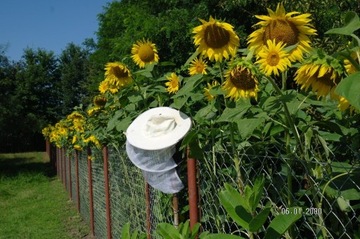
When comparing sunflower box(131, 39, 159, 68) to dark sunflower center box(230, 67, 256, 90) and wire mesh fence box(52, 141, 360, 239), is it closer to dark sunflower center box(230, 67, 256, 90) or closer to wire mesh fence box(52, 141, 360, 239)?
→ wire mesh fence box(52, 141, 360, 239)

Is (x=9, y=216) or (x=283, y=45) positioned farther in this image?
(x=9, y=216)

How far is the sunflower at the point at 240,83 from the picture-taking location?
1.63 m

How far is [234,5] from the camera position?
28.4 feet

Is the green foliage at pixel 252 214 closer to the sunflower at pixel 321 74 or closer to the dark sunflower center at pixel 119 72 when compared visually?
the sunflower at pixel 321 74

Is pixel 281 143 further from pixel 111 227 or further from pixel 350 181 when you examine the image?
pixel 111 227

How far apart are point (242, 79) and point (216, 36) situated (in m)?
0.39

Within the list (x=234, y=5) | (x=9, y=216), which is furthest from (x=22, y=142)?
(x=234, y=5)

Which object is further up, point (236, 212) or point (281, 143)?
point (281, 143)

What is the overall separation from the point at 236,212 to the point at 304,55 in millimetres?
574

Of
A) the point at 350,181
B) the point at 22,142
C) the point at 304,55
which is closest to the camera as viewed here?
the point at 350,181

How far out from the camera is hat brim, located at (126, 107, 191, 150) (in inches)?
101

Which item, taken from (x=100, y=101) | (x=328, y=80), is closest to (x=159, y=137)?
(x=328, y=80)

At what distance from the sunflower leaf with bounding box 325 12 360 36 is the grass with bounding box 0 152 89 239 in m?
6.60

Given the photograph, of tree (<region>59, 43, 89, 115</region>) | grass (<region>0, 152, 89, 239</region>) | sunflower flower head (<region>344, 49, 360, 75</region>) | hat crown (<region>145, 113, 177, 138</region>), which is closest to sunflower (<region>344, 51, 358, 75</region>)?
sunflower flower head (<region>344, 49, 360, 75</region>)
